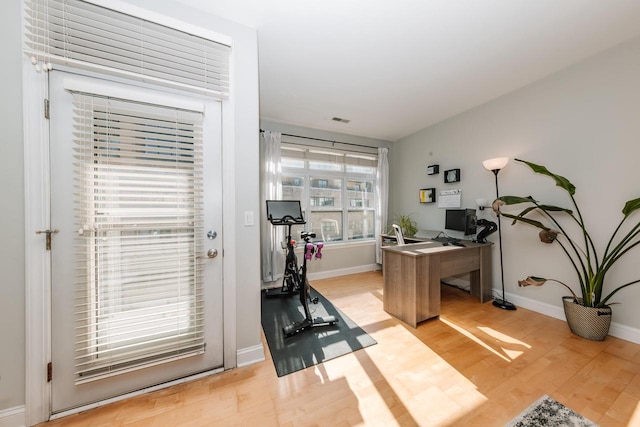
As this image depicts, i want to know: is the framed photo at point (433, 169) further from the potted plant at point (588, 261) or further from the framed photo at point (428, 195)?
the potted plant at point (588, 261)

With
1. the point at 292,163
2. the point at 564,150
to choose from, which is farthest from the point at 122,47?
the point at 564,150

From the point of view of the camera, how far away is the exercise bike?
7.57 feet

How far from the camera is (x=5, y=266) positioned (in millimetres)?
1209

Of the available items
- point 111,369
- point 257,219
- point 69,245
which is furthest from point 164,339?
point 257,219

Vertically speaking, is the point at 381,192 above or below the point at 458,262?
above

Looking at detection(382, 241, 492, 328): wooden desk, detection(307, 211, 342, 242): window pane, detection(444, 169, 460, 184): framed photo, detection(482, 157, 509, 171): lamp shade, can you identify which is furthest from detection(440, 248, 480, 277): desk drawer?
detection(307, 211, 342, 242): window pane

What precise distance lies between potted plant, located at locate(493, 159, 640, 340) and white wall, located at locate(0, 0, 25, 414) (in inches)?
157

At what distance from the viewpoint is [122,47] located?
1411mm

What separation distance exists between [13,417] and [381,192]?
4.71 metres

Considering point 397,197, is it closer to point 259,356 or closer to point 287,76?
point 287,76

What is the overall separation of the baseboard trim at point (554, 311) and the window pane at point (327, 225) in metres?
2.59

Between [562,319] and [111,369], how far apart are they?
426 cm

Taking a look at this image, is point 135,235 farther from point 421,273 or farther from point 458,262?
point 458,262

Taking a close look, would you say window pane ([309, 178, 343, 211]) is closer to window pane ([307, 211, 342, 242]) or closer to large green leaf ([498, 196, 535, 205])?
window pane ([307, 211, 342, 242])
